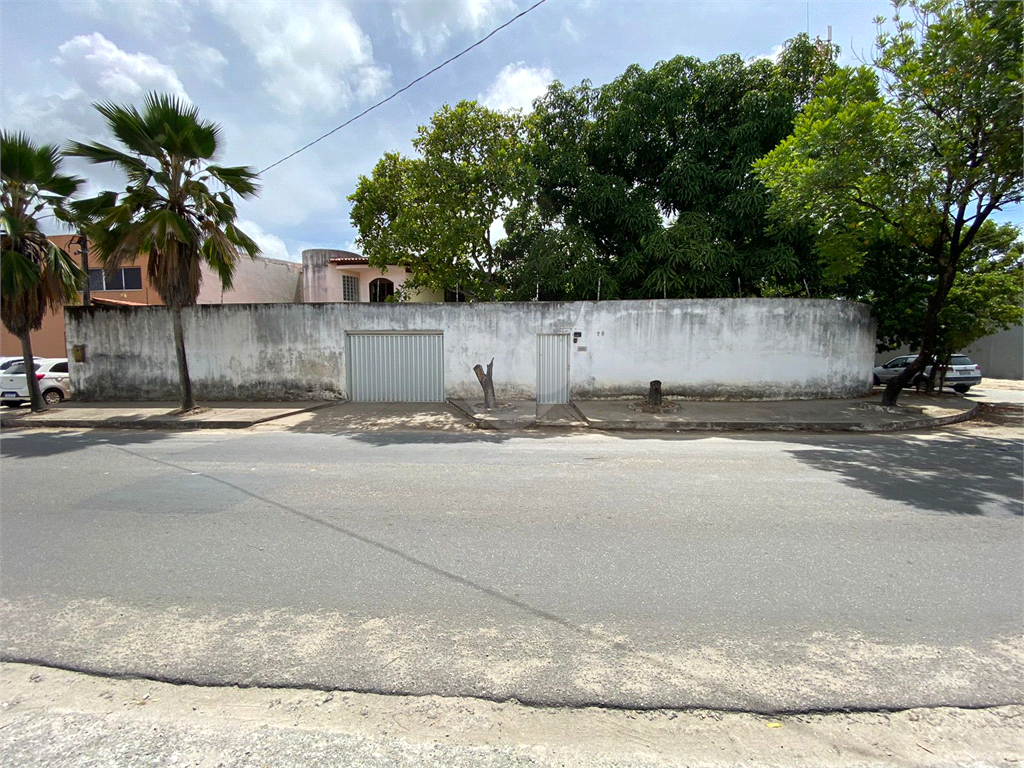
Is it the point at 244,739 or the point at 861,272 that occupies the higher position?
the point at 861,272

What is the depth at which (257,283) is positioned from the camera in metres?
23.1

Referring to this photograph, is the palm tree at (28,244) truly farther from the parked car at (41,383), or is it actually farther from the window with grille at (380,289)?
the window with grille at (380,289)

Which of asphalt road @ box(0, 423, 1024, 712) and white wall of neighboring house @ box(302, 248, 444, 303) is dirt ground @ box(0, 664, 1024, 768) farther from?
white wall of neighboring house @ box(302, 248, 444, 303)

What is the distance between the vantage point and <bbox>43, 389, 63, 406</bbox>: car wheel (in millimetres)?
14304

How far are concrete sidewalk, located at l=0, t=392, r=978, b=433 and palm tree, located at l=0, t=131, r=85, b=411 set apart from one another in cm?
234

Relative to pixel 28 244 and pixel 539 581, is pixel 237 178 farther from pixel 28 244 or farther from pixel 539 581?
pixel 539 581

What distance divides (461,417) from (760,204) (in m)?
10.2

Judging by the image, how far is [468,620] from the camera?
2.94 metres

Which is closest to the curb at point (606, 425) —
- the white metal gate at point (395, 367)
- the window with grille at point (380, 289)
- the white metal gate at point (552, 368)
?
the white metal gate at point (552, 368)

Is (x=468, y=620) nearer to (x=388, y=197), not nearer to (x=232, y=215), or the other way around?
(x=232, y=215)

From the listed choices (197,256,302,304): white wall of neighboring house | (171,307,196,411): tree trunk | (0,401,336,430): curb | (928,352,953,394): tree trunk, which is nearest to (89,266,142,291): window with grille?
(197,256,302,304): white wall of neighboring house

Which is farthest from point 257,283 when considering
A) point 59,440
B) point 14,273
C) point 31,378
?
point 59,440

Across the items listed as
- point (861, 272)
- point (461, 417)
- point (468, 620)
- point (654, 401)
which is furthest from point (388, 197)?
point (468, 620)

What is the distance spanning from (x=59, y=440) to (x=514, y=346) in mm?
9290
